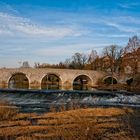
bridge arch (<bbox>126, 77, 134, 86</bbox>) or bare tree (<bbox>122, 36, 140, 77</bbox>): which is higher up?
bare tree (<bbox>122, 36, 140, 77</bbox>)

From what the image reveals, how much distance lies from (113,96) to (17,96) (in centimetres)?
870

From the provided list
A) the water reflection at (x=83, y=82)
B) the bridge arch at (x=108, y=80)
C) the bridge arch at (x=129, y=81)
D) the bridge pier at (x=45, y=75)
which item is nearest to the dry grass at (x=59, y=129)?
the bridge arch at (x=129, y=81)

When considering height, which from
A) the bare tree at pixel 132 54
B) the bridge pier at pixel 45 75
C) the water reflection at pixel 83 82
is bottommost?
the water reflection at pixel 83 82

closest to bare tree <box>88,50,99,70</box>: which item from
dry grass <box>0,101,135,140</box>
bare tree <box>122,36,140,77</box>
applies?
bare tree <box>122,36,140,77</box>

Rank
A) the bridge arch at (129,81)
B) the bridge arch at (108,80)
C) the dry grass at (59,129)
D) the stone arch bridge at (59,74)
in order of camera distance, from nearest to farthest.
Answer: the dry grass at (59,129)
the bridge arch at (129,81)
the stone arch bridge at (59,74)
the bridge arch at (108,80)

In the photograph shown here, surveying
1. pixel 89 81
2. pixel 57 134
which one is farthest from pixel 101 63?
pixel 57 134

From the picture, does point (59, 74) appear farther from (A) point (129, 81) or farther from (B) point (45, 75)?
(A) point (129, 81)

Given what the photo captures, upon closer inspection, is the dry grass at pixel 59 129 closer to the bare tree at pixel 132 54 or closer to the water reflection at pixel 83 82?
the bare tree at pixel 132 54

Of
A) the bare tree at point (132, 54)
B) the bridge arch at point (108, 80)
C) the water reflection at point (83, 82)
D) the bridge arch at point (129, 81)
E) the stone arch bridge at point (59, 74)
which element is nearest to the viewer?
the bare tree at point (132, 54)

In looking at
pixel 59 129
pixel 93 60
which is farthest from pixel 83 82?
pixel 59 129

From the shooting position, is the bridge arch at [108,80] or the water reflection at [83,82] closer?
the water reflection at [83,82]

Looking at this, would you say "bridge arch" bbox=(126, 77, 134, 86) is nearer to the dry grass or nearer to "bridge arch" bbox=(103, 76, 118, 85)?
"bridge arch" bbox=(103, 76, 118, 85)

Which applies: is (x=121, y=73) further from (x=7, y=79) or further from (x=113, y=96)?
(x=113, y=96)

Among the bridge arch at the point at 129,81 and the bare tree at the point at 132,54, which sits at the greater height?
the bare tree at the point at 132,54
